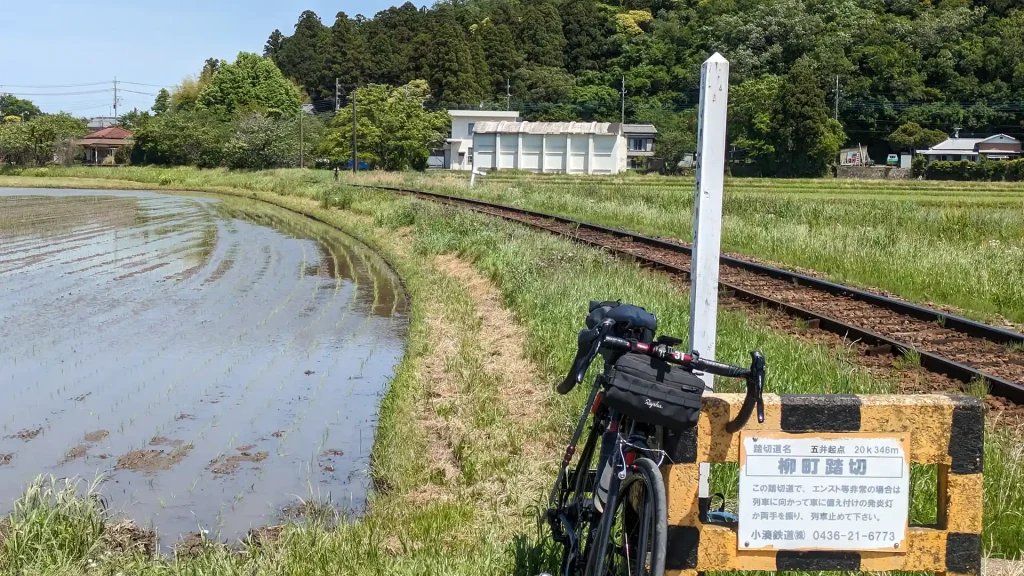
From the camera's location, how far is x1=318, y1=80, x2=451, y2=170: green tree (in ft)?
205

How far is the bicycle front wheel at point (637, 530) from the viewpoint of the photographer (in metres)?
2.94

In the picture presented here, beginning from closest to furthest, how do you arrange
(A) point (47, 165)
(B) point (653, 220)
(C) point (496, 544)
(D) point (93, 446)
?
(C) point (496, 544) < (D) point (93, 446) < (B) point (653, 220) < (A) point (47, 165)

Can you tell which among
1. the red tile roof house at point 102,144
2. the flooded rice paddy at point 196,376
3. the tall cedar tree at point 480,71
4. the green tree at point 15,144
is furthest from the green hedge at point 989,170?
the red tile roof house at point 102,144

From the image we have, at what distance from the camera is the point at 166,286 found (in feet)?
49.8

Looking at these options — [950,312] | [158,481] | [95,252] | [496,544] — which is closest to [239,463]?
[158,481]

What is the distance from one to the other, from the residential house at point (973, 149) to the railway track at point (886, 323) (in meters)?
55.8

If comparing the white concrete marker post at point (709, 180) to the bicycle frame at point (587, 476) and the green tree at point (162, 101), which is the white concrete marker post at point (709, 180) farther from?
the green tree at point (162, 101)

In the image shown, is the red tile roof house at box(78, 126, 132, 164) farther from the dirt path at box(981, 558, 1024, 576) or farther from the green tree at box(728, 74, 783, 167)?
the dirt path at box(981, 558, 1024, 576)

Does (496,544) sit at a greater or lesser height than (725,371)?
lesser

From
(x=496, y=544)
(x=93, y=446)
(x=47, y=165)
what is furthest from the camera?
(x=47, y=165)

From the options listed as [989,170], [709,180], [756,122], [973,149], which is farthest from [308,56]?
[709,180]

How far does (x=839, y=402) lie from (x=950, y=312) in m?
8.87

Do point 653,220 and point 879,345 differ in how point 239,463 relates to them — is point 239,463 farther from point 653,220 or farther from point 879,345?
point 653,220

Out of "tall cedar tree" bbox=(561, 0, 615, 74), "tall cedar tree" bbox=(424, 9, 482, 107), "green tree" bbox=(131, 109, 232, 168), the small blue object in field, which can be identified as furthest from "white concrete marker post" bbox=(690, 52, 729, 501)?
"tall cedar tree" bbox=(561, 0, 615, 74)
